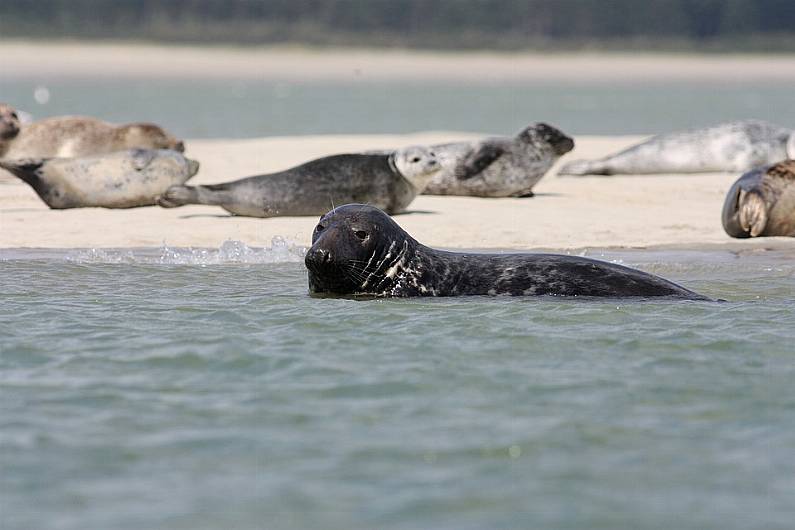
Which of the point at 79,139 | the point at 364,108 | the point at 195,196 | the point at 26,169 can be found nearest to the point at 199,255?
the point at 195,196

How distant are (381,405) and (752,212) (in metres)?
5.32

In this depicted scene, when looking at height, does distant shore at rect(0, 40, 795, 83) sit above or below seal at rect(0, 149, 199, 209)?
above

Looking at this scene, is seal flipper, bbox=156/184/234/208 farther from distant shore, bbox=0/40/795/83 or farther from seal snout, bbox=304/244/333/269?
distant shore, bbox=0/40/795/83

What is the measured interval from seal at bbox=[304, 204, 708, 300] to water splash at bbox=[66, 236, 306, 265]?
1.57m

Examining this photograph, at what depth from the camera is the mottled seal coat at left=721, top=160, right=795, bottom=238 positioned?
30.7 ft

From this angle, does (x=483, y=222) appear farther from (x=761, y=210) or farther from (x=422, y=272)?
(x=422, y=272)

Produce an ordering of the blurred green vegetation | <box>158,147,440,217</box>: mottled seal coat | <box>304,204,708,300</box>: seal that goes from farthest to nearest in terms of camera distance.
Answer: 1. the blurred green vegetation
2. <box>158,147,440,217</box>: mottled seal coat
3. <box>304,204,708,300</box>: seal

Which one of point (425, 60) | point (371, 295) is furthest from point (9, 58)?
point (371, 295)

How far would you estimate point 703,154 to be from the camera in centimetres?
1437

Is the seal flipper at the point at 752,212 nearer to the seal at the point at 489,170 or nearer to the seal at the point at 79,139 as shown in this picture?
the seal at the point at 489,170

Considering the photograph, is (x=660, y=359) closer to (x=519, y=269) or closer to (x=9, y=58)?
(x=519, y=269)

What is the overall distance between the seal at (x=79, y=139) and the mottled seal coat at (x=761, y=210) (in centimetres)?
633

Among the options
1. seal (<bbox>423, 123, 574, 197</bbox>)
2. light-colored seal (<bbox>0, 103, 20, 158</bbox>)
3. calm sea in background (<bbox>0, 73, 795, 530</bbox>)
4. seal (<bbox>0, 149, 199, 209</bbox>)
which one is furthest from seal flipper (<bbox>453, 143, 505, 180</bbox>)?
light-colored seal (<bbox>0, 103, 20, 158</bbox>)

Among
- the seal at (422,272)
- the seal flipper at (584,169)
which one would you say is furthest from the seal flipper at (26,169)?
the seal flipper at (584,169)
